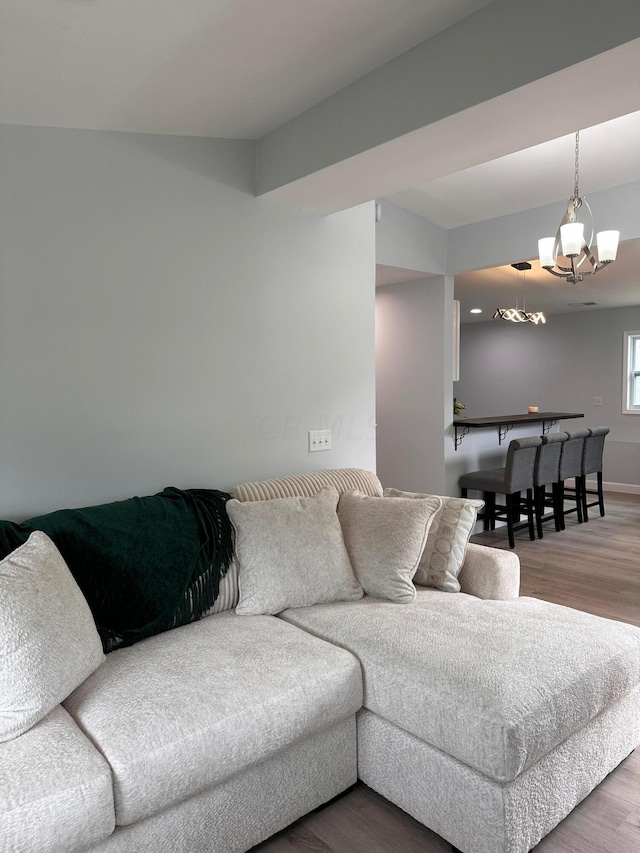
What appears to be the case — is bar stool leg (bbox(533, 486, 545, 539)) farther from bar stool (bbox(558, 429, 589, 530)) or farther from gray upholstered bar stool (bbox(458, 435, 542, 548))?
bar stool (bbox(558, 429, 589, 530))

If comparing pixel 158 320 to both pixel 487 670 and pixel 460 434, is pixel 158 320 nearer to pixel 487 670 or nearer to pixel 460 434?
pixel 487 670

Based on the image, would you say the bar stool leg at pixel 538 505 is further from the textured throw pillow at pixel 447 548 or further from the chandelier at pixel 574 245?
the textured throw pillow at pixel 447 548

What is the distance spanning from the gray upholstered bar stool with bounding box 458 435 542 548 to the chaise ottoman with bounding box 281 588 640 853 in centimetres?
282

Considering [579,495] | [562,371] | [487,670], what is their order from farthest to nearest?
[562,371]
[579,495]
[487,670]

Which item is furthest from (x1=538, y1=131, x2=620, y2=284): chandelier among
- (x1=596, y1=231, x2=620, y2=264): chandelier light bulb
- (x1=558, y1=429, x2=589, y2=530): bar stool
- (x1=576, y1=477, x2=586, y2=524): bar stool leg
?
(x1=576, y1=477, x2=586, y2=524): bar stool leg

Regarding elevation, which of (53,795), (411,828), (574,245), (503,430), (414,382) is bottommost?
(411,828)

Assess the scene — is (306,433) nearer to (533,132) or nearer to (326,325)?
(326,325)

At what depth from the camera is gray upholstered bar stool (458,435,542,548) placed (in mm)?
4883

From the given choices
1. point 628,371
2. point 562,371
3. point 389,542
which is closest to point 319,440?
point 389,542

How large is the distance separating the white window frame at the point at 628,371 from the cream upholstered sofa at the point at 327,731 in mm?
6493

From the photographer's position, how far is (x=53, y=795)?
1.29 metres

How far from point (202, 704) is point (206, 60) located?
1.92 metres

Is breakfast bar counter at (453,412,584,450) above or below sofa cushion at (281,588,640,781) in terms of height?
above

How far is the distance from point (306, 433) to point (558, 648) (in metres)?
1.64
